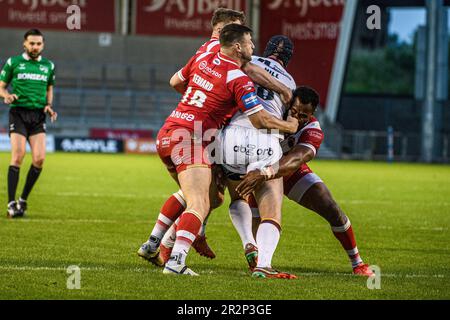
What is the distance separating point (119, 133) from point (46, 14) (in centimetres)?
522

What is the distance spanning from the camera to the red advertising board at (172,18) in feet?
129

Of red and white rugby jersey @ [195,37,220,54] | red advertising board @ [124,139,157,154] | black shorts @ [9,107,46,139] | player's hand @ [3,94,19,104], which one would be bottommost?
red advertising board @ [124,139,157,154]

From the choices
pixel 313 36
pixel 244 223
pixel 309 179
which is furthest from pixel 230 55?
pixel 313 36

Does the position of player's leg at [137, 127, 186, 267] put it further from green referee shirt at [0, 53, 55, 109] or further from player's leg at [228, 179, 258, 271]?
green referee shirt at [0, 53, 55, 109]

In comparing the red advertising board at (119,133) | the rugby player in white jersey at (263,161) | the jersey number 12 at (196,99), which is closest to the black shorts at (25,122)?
the rugby player in white jersey at (263,161)

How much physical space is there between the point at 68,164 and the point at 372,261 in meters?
18.8

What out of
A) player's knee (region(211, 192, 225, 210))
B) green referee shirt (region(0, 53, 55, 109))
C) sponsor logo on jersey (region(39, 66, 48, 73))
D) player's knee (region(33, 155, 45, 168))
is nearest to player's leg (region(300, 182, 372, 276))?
player's knee (region(211, 192, 225, 210))

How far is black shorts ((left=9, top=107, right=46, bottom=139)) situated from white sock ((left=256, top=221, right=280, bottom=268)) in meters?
5.85

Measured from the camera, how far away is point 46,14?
39.0 meters

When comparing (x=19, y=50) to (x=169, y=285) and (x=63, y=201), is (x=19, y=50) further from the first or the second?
(x=169, y=285)

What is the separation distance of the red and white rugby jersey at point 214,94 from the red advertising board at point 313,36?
28.5 meters

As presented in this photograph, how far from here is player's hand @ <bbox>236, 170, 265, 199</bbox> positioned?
824 centimetres

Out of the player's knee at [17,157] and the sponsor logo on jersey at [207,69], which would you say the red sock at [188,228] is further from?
the player's knee at [17,157]

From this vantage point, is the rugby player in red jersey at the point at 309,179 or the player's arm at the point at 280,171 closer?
the player's arm at the point at 280,171
